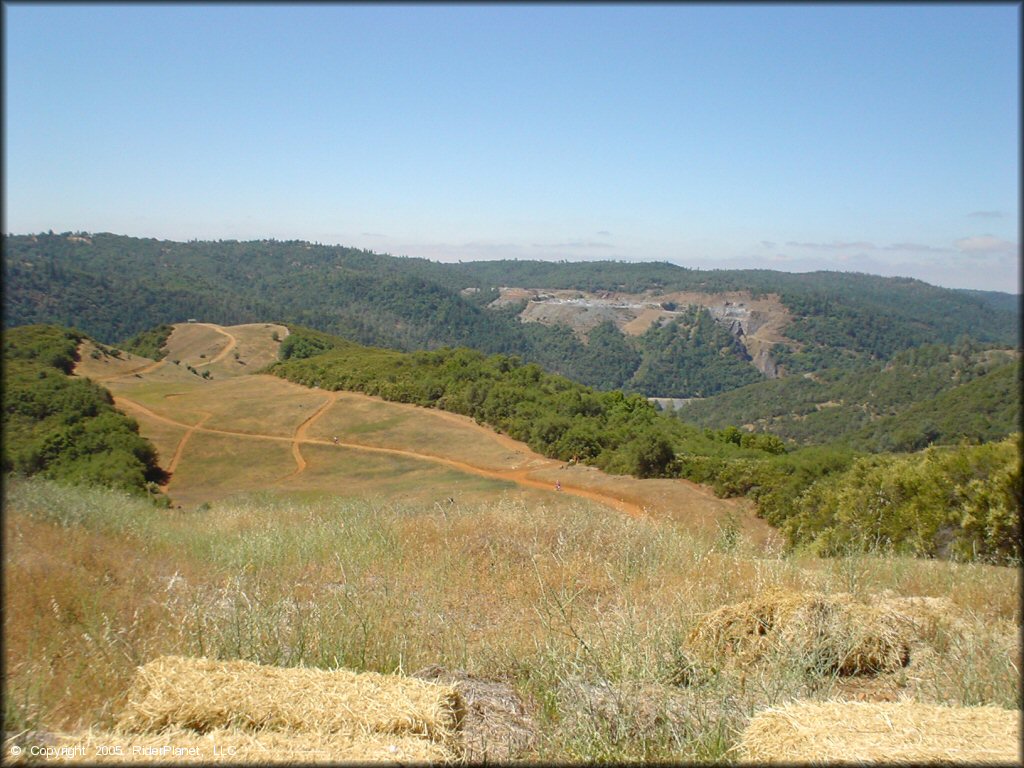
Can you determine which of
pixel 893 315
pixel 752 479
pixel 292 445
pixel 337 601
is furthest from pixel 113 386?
pixel 893 315

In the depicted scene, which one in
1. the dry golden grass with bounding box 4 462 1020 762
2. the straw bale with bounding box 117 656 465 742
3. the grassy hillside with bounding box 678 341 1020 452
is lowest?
A: the grassy hillside with bounding box 678 341 1020 452

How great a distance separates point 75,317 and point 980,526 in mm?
103090

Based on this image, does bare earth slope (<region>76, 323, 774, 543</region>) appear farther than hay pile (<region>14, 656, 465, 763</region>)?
Yes

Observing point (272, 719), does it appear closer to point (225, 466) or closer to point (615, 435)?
point (615, 435)

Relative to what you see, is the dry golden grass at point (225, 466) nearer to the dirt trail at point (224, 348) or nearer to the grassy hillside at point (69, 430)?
the grassy hillside at point (69, 430)

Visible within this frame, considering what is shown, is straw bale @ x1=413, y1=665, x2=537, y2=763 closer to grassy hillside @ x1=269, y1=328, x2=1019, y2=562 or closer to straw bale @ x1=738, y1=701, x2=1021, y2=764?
straw bale @ x1=738, y1=701, x2=1021, y2=764

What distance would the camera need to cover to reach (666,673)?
410cm

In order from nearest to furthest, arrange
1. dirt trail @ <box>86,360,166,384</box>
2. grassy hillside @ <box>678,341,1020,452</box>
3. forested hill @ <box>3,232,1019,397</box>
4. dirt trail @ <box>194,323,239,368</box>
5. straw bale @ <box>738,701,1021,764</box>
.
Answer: straw bale @ <box>738,701,1021,764</box> < grassy hillside @ <box>678,341,1020,452</box> < dirt trail @ <box>86,360,166,384</box> < dirt trail @ <box>194,323,239,368</box> < forested hill @ <box>3,232,1019,397</box>

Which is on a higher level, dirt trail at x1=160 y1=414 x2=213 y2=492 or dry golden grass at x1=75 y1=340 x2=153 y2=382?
dry golden grass at x1=75 y1=340 x2=153 y2=382

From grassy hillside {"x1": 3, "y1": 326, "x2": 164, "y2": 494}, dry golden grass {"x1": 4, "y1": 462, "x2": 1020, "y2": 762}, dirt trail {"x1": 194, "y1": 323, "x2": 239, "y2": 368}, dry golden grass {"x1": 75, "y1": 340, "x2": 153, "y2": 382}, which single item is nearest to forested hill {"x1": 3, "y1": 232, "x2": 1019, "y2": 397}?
dirt trail {"x1": 194, "y1": 323, "x2": 239, "y2": 368}

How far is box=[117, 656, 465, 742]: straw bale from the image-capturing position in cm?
293

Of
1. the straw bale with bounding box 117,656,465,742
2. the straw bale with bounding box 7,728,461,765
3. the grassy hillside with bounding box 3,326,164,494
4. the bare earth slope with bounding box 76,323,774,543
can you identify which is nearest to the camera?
the straw bale with bounding box 7,728,461,765

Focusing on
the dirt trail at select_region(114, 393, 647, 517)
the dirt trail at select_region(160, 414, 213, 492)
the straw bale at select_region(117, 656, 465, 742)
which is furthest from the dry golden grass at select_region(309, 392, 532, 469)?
the straw bale at select_region(117, 656, 465, 742)

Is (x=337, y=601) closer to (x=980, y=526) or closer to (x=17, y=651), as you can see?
(x=17, y=651)
